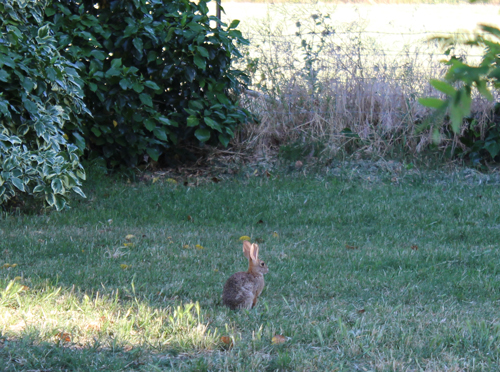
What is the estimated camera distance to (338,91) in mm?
8859

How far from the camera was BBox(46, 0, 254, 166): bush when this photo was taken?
7062 mm

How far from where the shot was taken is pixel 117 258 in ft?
15.8

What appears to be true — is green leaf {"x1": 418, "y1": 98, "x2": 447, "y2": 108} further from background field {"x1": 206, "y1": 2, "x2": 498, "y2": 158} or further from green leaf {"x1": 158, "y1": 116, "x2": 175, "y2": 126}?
background field {"x1": 206, "y1": 2, "x2": 498, "y2": 158}

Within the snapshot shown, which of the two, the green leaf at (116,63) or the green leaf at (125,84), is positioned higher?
the green leaf at (116,63)

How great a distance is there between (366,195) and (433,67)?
299cm

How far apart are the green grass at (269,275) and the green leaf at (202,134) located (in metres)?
0.66

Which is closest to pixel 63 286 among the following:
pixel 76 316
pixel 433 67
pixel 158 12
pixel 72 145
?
pixel 76 316

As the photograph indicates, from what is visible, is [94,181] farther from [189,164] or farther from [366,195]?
[366,195]

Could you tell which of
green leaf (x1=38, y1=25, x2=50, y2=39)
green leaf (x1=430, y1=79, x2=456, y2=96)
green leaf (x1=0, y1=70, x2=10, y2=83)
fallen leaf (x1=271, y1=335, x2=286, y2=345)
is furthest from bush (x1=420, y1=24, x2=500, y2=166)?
green leaf (x1=38, y1=25, x2=50, y2=39)

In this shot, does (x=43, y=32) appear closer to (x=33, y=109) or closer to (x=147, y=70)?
(x=33, y=109)

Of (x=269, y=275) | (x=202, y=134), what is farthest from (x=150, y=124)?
(x=269, y=275)

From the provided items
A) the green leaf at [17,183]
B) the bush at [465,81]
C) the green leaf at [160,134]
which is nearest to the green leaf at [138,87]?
the green leaf at [160,134]

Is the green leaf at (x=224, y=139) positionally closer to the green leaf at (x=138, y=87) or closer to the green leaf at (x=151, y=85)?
the green leaf at (x=151, y=85)

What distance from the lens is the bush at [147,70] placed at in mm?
7062
